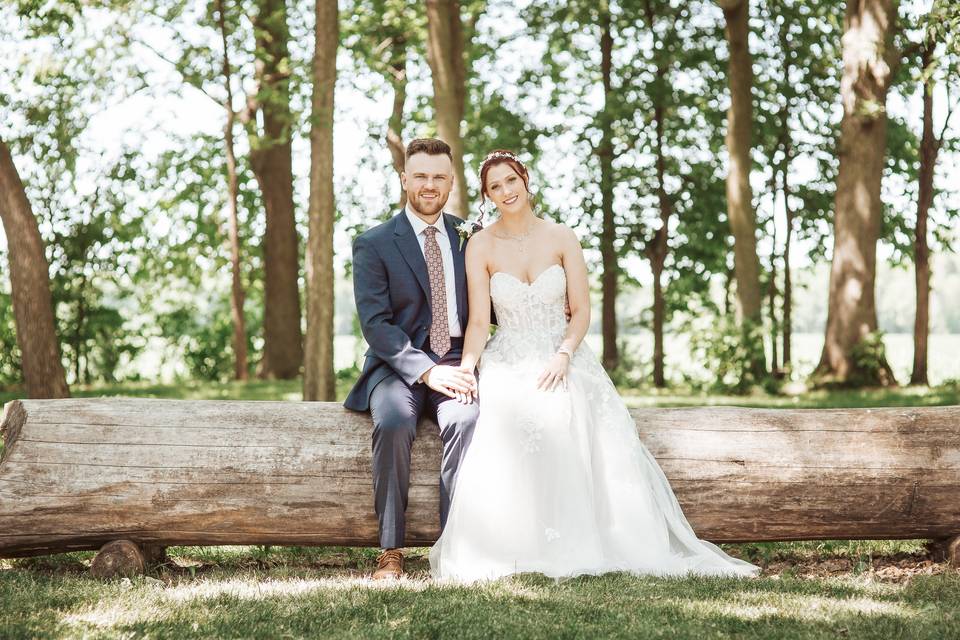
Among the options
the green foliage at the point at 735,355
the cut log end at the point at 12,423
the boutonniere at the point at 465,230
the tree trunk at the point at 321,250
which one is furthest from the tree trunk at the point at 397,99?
the cut log end at the point at 12,423

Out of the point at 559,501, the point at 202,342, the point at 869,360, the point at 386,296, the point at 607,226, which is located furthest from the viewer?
the point at 202,342

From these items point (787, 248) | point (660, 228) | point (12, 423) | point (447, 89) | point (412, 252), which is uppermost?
point (447, 89)

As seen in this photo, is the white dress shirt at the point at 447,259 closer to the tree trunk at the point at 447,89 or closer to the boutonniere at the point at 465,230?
the boutonniere at the point at 465,230

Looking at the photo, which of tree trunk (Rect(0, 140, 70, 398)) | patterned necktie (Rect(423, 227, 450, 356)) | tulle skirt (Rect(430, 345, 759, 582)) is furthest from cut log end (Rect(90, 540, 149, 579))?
tree trunk (Rect(0, 140, 70, 398))

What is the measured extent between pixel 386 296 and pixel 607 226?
1528cm

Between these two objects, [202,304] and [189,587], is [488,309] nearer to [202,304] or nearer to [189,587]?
[189,587]

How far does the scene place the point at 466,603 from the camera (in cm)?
389

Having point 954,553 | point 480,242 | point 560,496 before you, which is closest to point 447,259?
point 480,242

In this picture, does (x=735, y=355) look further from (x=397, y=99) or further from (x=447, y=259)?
(x=447, y=259)

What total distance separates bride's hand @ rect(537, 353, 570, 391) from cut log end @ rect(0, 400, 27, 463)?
2963 millimetres

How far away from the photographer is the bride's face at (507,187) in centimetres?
521

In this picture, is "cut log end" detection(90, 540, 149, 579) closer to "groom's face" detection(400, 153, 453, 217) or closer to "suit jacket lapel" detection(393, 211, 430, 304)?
"suit jacket lapel" detection(393, 211, 430, 304)

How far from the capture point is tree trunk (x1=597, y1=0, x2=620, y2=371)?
63.9 ft

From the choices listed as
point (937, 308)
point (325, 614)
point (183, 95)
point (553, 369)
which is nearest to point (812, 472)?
point (553, 369)
